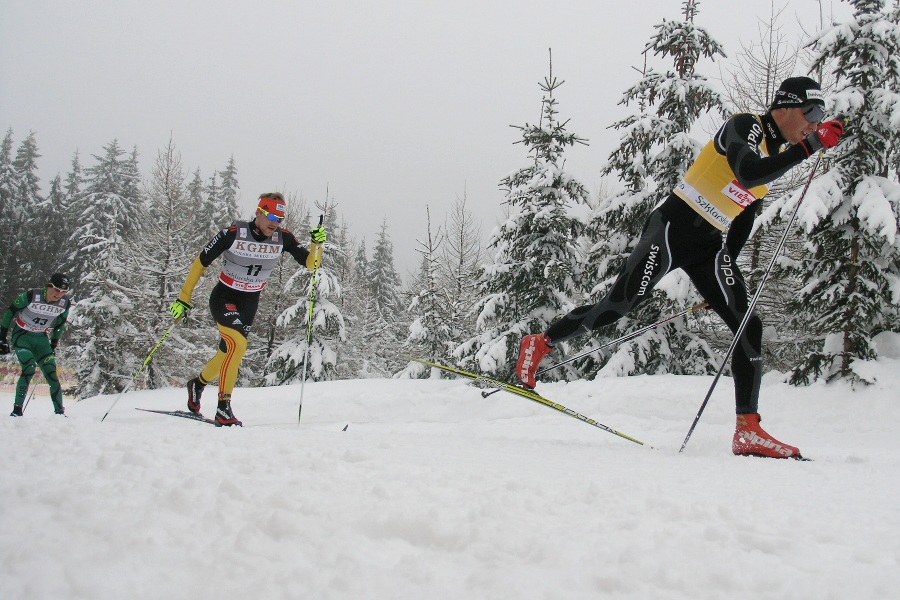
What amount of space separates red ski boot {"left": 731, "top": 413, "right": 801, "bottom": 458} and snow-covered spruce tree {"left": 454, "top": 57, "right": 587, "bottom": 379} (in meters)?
8.21

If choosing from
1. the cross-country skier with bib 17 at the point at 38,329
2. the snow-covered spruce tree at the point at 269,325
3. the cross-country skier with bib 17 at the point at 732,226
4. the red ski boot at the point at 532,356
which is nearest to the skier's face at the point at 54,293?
the cross-country skier with bib 17 at the point at 38,329

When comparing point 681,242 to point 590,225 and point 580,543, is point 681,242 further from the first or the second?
point 590,225

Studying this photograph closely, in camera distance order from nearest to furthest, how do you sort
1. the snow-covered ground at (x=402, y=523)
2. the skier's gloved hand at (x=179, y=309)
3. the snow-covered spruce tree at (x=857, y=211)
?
Answer: the snow-covered ground at (x=402, y=523) < the skier's gloved hand at (x=179, y=309) < the snow-covered spruce tree at (x=857, y=211)

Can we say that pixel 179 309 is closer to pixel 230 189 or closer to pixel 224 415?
pixel 224 415

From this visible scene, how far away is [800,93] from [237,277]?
532 centimetres

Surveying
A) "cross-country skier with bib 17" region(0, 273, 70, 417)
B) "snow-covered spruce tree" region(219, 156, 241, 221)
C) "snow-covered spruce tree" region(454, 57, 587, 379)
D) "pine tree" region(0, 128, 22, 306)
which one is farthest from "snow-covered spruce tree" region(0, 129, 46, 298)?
"snow-covered spruce tree" region(454, 57, 587, 379)

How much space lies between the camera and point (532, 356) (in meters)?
4.46

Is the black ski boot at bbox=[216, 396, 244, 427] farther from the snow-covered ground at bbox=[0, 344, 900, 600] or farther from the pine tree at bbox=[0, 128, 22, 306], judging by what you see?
the pine tree at bbox=[0, 128, 22, 306]

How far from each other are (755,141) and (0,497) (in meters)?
4.40

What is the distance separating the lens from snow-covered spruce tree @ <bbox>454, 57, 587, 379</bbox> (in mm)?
12148

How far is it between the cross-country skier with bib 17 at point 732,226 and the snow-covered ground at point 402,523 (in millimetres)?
988

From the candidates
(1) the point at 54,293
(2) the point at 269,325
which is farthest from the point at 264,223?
(2) the point at 269,325

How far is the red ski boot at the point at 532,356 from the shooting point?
14.4 ft

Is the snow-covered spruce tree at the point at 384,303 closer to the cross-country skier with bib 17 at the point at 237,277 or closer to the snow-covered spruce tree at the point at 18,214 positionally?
the snow-covered spruce tree at the point at 18,214
